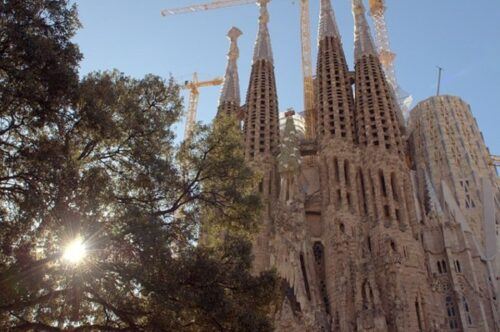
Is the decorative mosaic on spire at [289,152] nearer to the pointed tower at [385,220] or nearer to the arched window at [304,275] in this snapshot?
the pointed tower at [385,220]

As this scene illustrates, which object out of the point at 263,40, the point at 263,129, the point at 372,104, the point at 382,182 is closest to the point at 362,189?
the point at 382,182

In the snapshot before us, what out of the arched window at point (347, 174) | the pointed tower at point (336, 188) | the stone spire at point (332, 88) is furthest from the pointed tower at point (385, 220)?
the arched window at point (347, 174)

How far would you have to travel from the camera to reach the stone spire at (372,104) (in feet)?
90.3

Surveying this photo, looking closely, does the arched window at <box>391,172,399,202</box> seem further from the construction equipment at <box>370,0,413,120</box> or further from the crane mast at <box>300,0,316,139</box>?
the construction equipment at <box>370,0,413,120</box>

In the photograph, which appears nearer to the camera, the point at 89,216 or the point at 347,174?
the point at 89,216

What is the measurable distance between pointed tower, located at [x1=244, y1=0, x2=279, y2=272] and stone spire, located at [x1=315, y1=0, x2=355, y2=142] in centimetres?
295

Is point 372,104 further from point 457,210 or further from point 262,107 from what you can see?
point 457,210

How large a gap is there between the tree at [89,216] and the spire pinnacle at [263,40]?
88.1ft

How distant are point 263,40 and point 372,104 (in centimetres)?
1139

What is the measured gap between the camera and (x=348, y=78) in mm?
32125

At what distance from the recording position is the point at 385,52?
4500cm

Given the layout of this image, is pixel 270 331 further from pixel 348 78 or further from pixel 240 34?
pixel 240 34

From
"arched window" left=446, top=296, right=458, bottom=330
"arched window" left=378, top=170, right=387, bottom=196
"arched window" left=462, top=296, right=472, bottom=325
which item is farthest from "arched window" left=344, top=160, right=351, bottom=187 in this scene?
"arched window" left=462, top=296, right=472, bottom=325

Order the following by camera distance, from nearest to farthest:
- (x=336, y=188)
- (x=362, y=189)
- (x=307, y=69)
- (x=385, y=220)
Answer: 1. (x=385, y=220)
2. (x=336, y=188)
3. (x=362, y=189)
4. (x=307, y=69)
